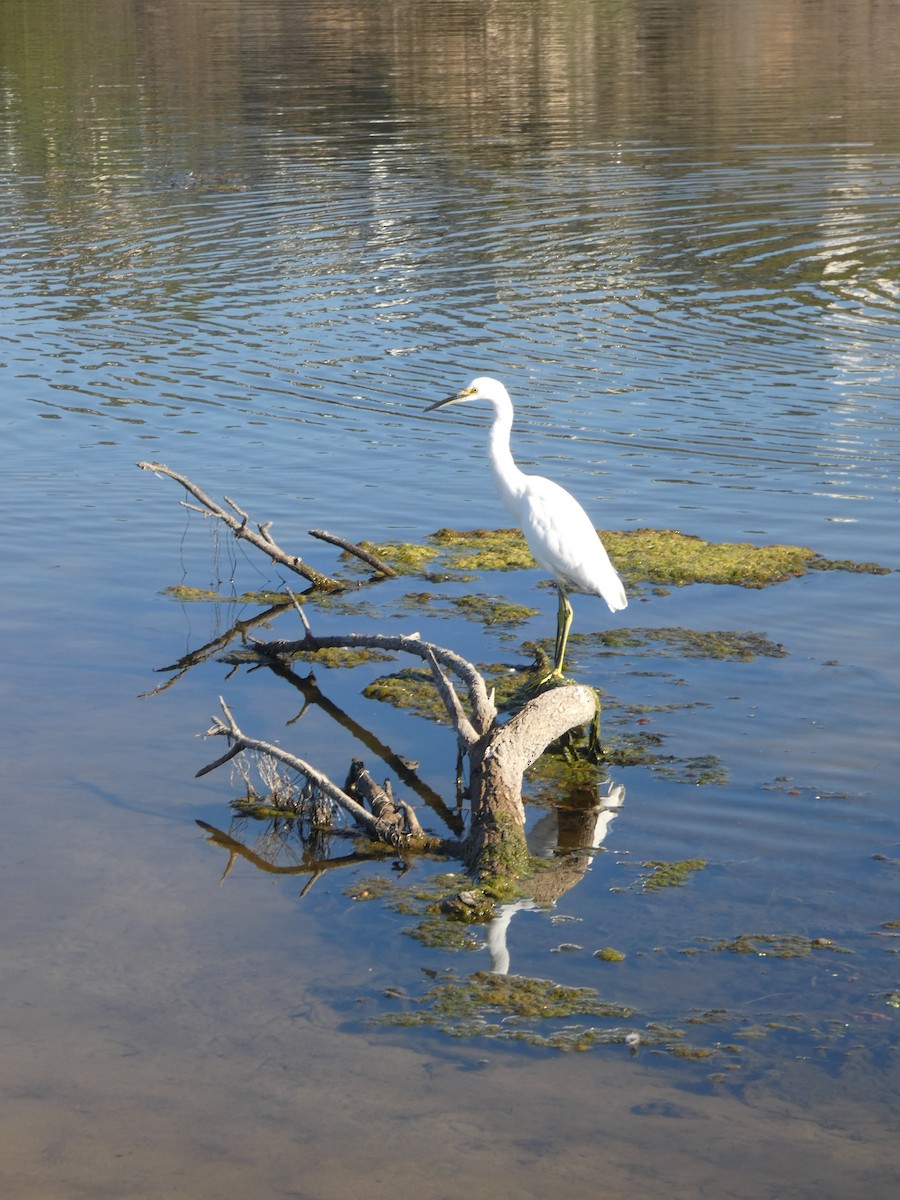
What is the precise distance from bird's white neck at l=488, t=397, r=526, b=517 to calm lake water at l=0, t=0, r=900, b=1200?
4.05 ft

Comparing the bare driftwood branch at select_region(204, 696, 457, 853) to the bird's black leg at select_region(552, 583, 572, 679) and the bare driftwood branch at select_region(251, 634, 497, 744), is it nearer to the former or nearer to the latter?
the bare driftwood branch at select_region(251, 634, 497, 744)

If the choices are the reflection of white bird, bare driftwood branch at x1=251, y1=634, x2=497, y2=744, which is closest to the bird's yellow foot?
the reflection of white bird

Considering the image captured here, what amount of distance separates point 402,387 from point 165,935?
1182 cm

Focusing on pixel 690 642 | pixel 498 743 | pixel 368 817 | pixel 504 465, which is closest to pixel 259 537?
pixel 504 465

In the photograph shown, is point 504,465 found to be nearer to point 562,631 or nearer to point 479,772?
point 562,631

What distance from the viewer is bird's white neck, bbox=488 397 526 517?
460 inches

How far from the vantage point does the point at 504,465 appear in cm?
1186

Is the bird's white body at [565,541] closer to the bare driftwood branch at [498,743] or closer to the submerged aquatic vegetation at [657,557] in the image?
the bare driftwood branch at [498,743]

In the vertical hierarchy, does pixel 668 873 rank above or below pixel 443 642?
below

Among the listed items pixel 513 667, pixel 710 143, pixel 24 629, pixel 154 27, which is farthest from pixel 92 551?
pixel 154 27

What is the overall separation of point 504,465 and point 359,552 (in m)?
2.05

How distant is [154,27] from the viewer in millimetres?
66062

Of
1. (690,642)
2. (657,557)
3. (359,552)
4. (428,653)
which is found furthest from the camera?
(657,557)

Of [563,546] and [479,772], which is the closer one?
[479,772]
